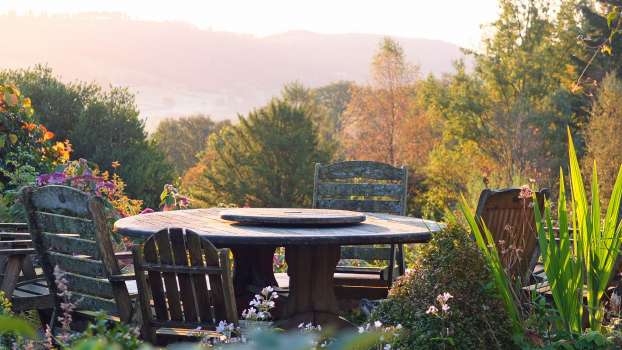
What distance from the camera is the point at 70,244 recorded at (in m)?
3.53

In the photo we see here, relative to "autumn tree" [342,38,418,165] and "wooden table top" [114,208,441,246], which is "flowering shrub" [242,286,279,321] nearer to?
"wooden table top" [114,208,441,246]

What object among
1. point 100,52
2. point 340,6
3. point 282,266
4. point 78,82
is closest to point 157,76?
point 100,52

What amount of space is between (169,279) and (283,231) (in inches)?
33.6

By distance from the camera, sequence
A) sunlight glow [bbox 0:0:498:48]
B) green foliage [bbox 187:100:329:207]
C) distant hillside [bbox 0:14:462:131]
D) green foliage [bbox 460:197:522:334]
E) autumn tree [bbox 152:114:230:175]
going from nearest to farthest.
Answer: green foliage [bbox 460:197:522:334], green foliage [bbox 187:100:329:207], sunlight glow [bbox 0:0:498:48], autumn tree [bbox 152:114:230:175], distant hillside [bbox 0:14:462:131]

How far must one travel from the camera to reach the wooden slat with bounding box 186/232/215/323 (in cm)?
314

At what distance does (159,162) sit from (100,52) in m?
116

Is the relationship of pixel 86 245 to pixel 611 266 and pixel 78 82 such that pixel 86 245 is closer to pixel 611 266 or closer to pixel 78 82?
pixel 611 266

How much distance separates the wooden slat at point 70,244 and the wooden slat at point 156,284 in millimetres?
284

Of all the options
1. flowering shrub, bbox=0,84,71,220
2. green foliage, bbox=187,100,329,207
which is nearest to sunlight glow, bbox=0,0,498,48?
green foliage, bbox=187,100,329,207

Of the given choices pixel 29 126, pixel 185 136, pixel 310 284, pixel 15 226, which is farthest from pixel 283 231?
pixel 185 136

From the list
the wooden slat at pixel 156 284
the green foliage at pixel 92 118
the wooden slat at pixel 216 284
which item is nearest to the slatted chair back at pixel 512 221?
the wooden slat at pixel 216 284

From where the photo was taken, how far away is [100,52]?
128 metres

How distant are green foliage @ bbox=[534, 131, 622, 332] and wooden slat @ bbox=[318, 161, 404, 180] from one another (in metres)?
2.76

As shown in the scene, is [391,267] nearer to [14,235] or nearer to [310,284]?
[310,284]
